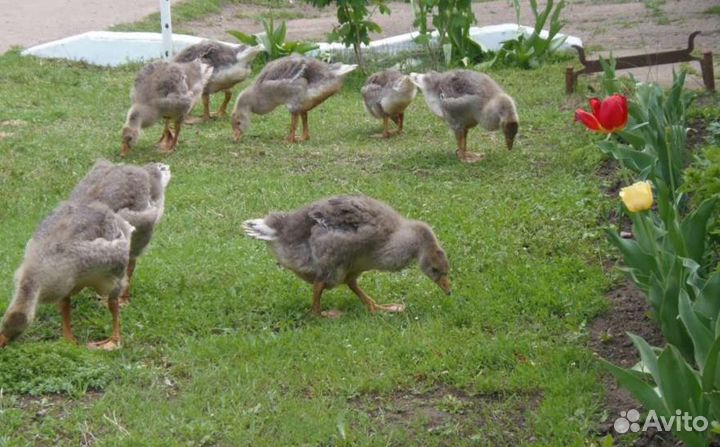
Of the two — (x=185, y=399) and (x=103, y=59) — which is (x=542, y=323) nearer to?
(x=185, y=399)

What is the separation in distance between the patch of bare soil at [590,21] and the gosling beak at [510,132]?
4.88 metres

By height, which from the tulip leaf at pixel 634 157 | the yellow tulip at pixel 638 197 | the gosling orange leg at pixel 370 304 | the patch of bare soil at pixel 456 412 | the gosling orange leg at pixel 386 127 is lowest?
the patch of bare soil at pixel 456 412

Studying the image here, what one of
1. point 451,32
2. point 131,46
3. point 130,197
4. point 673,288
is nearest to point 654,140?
point 673,288

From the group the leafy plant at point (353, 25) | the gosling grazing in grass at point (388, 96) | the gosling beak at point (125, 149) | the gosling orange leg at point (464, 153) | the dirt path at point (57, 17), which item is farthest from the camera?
the dirt path at point (57, 17)

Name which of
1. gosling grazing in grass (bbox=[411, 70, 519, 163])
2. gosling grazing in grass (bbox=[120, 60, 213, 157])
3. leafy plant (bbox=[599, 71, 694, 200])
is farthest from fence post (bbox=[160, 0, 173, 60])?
leafy plant (bbox=[599, 71, 694, 200])

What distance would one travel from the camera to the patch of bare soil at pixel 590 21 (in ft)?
53.2

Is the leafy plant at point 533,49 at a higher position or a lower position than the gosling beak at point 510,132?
higher

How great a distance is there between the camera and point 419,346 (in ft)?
21.8

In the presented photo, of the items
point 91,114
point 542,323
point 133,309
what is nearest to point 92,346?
point 133,309

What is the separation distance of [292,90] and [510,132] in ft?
8.69

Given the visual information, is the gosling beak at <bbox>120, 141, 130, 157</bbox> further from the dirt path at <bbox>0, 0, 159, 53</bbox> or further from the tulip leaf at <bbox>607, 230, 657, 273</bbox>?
the tulip leaf at <bbox>607, 230, 657, 273</bbox>

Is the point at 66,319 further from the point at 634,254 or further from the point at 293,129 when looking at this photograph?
the point at 293,129

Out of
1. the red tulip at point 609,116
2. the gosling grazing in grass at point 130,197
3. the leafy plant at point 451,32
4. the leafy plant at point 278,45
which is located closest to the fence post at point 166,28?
the leafy plant at point 278,45
